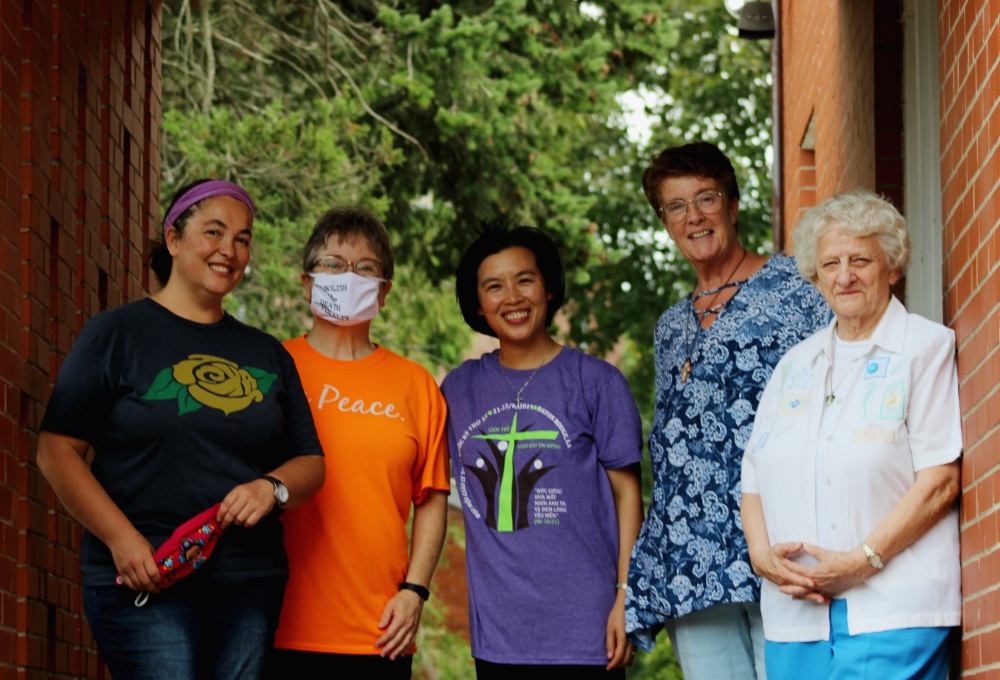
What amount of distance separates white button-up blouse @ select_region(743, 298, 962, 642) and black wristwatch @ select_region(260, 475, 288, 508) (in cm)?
132

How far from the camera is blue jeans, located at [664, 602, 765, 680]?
409cm

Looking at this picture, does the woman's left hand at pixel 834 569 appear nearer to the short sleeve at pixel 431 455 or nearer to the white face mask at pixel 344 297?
the short sleeve at pixel 431 455

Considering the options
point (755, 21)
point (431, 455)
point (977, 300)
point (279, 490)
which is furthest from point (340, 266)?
point (755, 21)

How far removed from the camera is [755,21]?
33.5 ft

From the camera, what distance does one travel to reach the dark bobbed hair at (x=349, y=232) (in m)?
4.55

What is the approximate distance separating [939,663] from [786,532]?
0.49 meters

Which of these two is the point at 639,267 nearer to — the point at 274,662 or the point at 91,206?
the point at 91,206

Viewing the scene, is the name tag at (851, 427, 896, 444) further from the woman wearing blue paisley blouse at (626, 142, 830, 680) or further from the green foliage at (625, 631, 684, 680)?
the green foliage at (625, 631, 684, 680)

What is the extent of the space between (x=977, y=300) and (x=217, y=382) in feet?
6.62

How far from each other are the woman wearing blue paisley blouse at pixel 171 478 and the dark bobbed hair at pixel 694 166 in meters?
1.40

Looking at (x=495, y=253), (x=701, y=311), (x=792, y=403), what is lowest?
(x=792, y=403)

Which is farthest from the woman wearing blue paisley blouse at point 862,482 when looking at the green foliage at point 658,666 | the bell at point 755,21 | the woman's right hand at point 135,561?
the green foliage at point 658,666

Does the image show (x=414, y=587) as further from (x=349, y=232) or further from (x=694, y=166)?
(x=694, y=166)

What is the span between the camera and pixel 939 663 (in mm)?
3537
